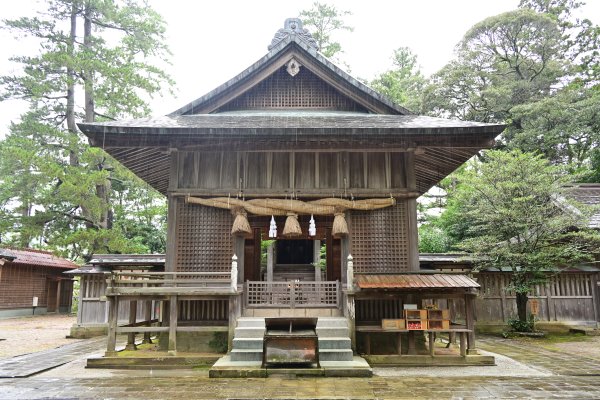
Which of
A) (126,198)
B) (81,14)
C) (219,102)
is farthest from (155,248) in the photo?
(219,102)

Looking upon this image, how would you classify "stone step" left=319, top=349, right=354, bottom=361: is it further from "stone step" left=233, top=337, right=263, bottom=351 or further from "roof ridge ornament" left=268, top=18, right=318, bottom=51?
"roof ridge ornament" left=268, top=18, right=318, bottom=51

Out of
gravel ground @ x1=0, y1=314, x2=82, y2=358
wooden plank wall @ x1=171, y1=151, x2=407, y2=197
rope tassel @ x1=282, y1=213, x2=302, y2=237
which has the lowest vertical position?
gravel ground @ x1=0, y1=314, x2=82, y2=358

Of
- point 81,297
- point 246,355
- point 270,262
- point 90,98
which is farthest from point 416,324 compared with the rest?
point 90,98

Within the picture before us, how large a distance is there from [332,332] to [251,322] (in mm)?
1999

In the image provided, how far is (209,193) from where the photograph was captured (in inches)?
463

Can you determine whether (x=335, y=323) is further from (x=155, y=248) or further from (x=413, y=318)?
(x=155, y=248)

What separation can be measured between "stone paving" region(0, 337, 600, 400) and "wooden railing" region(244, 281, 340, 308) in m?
2.61

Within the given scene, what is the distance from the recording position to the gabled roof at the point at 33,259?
2683 cm

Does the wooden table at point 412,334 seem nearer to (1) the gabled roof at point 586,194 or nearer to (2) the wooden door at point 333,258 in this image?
(2) the wooden door at point 333,258

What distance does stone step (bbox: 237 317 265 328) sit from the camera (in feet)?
33.7

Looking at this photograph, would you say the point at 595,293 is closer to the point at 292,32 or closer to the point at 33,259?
the point at 292,32

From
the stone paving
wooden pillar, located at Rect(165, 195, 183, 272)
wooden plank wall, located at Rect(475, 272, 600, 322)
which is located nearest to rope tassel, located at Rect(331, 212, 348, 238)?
the stone paving

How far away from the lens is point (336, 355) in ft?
31.0

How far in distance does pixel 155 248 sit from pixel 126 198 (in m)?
4.38
